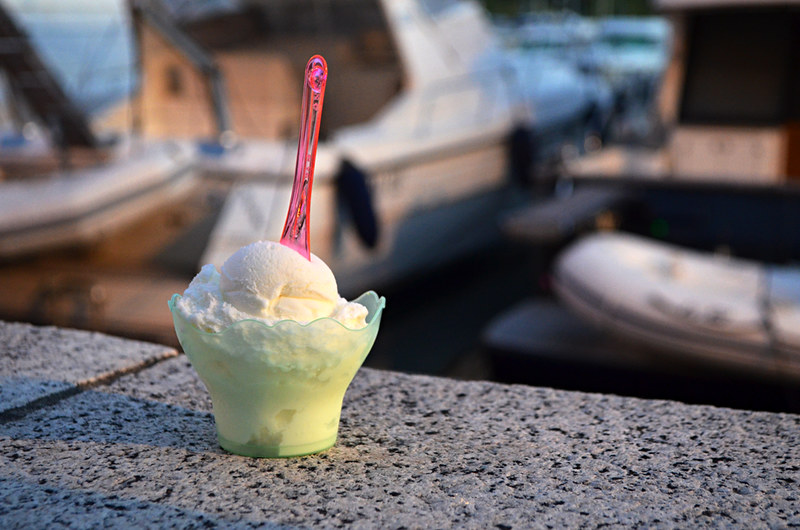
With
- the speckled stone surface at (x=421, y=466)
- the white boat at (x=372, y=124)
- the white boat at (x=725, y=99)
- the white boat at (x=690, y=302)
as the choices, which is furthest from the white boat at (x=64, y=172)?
the speckled stone surface at (x=421, y=466)

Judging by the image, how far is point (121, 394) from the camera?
176 centimetres

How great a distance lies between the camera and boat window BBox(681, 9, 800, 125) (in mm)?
6480

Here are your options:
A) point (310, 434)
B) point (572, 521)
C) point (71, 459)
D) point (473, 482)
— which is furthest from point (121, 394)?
point (572, 521)

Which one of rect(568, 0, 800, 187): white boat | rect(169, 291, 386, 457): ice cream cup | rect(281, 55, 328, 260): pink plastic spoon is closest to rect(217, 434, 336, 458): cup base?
rect(169, 291, 386, 457): ice cream cup

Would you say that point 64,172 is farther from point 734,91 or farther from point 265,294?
point 734,91

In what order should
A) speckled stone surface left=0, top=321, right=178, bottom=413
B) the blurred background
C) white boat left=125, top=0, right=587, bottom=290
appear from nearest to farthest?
1. speckled stone surface left=0, top=321, right=178, bottom=413
2. the blurred background
3. white boat left=125, top=0, right=587, bottom=290

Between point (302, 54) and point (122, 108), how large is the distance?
1784mm

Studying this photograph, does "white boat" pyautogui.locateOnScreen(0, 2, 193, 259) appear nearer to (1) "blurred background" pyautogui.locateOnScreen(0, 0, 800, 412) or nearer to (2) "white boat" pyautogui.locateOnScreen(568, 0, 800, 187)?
(1) "blurred background" pyautogui.locateOnScreen(0, 0, 800, 412)

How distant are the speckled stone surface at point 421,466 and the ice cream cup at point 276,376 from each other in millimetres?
43

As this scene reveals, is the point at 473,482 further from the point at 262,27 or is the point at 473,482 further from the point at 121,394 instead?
the point at 262,27

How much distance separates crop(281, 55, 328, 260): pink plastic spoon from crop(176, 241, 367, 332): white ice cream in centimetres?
5

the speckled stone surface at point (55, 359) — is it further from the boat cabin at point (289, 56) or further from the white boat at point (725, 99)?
the boat cabin at point (289, 56)

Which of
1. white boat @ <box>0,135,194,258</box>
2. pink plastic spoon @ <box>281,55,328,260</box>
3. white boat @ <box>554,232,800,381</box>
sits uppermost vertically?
pink plastic spoon @ <box>281,55,328,260</box>

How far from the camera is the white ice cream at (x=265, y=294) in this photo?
1.44 metres
